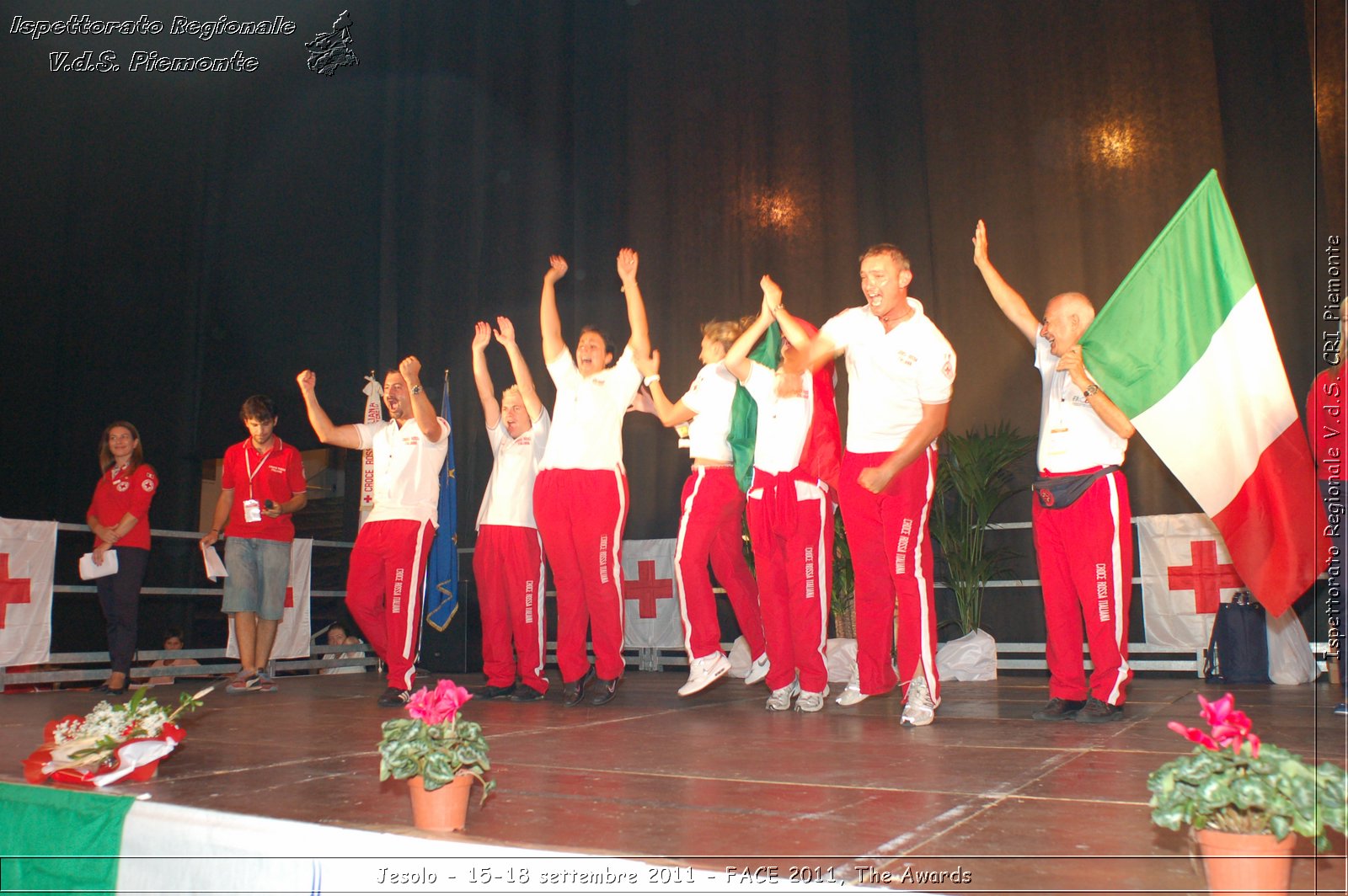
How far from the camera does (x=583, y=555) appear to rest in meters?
4.69

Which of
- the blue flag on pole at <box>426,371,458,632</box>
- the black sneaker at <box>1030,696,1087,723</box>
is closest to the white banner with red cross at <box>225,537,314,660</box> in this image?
the blue flag on pole at <box>426,371,458,632</box>

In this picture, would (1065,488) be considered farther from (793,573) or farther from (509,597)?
(509,597)

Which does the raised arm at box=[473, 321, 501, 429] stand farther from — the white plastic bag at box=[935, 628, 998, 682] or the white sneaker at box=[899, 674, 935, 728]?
the white plastic bag at box=[935, 628, 998, 682]

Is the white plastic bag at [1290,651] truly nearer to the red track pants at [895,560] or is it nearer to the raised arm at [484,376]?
the red track pants at [895,560]

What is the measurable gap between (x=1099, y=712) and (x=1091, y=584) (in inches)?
19.2

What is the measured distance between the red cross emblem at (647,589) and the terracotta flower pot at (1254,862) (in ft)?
19.9

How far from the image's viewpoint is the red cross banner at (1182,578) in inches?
228

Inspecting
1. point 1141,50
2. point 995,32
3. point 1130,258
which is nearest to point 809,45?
point 995,32

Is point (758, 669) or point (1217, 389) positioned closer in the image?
point (1217, 389)

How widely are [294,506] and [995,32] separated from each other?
235 inches

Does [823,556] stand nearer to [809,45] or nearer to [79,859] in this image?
[79,859]

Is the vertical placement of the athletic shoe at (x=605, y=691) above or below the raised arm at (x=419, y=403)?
below

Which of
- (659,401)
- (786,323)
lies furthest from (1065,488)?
(659,401)

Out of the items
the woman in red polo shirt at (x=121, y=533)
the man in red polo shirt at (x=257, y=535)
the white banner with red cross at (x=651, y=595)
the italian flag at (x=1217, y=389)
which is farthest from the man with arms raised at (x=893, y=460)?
the woman in red polo shirt at (x=121, y=533)
